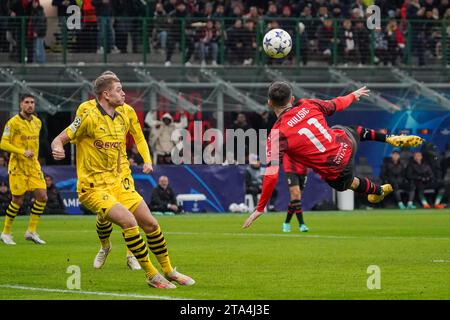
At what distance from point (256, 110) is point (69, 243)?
541 inches

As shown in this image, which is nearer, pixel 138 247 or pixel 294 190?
pixel 138 247

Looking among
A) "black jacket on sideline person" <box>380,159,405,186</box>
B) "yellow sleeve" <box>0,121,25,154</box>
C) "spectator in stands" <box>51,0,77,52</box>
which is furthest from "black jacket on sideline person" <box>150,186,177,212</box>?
"yellow sleeve" <box>0,121,25,154</box>

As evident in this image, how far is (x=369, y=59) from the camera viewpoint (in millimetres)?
37812

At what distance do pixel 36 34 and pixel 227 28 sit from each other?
20.3 feet

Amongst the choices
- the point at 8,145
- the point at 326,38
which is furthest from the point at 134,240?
the point at 326,38

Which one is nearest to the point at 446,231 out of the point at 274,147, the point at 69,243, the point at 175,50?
the point at 69,243

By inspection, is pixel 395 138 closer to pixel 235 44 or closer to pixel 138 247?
pixel 138 247

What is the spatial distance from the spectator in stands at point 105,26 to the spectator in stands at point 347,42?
7.61 metres

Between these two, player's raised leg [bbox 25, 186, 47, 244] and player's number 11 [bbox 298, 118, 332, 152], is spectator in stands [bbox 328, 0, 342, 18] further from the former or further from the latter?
player's number 11 [bbox 298, 118, 332, 152]

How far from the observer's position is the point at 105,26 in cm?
3469

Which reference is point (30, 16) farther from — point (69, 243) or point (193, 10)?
point (69, 243)

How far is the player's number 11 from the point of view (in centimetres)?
1473

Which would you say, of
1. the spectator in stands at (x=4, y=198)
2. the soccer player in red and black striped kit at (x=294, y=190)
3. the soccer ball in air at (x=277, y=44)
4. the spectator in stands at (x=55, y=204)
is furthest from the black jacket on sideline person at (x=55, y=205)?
the soccer ball in air at (x=277, y=44)

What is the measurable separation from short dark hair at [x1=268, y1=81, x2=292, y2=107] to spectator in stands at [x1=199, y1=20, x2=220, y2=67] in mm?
21206
